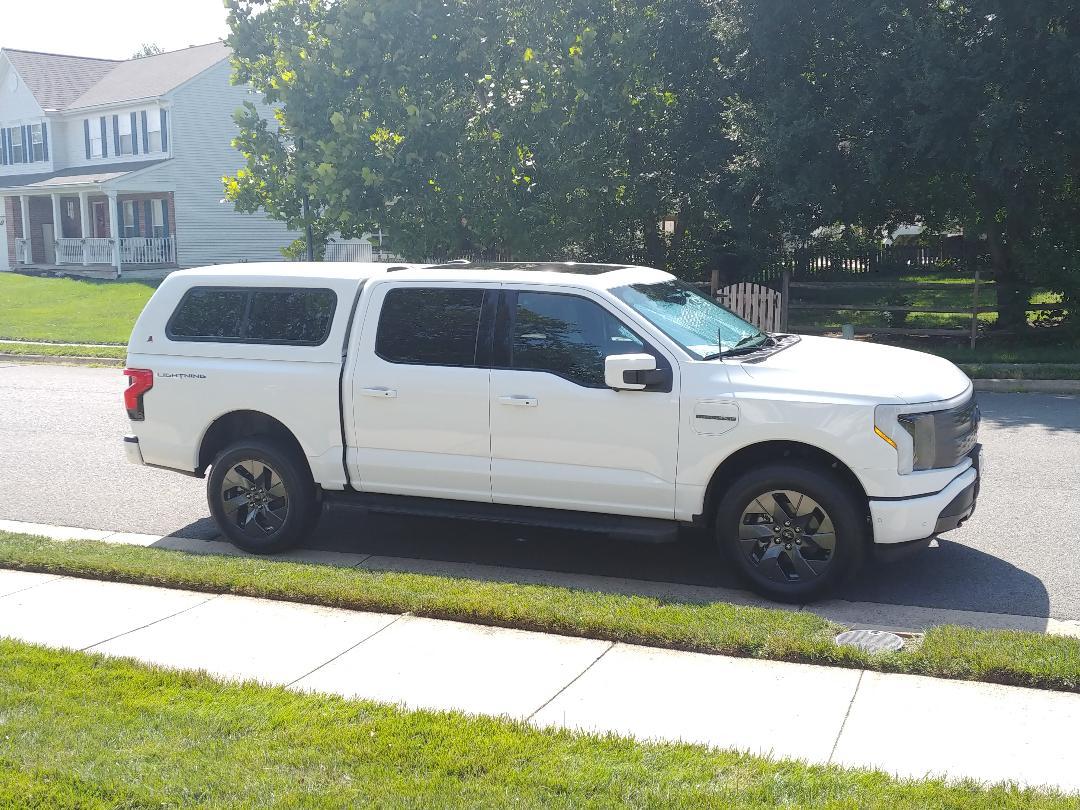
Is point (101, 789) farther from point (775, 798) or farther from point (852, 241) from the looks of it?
point (852, 241)

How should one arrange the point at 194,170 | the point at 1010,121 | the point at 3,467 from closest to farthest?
the point at 3,467, the point at 1010,121, the point at 194,170

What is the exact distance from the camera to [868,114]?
18.0 metres

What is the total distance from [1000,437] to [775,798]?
27.3 feet

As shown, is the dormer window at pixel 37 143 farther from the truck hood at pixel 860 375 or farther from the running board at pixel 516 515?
the truck hood at pixel 860 375

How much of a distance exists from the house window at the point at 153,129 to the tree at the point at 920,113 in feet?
96.5

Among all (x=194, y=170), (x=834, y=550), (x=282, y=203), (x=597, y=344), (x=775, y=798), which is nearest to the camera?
(x=775, y=798)

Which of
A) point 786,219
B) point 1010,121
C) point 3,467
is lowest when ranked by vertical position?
point 3,467

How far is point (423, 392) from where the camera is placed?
7.15 metres

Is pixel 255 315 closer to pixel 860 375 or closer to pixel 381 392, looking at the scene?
pixel 381 392

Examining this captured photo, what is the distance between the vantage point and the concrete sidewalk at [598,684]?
14.5 feet

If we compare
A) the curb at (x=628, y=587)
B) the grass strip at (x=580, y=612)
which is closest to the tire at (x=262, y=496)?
the curb at (x=628, y=587)

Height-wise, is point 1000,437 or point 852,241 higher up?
point 852,241

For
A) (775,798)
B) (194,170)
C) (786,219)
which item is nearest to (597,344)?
(775,798)

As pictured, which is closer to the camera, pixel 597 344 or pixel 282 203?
pixel 597 344
